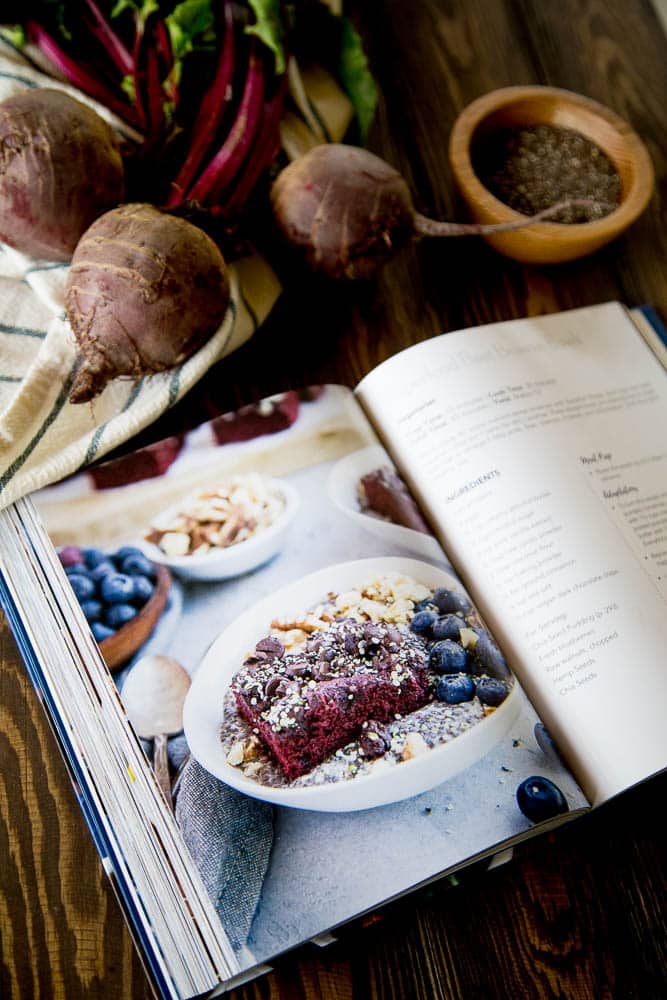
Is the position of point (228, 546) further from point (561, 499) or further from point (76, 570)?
point (561, 499)

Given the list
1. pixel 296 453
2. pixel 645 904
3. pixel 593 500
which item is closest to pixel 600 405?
pixel 593 500

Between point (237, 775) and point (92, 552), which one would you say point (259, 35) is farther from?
point (237, 775)

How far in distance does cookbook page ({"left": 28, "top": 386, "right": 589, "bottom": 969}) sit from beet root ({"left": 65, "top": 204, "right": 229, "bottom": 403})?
8cm

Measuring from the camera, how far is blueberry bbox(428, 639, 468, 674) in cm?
50

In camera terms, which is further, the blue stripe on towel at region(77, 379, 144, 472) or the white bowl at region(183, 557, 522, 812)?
the blue stripe on towel at region(77, 379, 144, 472)

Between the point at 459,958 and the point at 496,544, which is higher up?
the point at 496,544

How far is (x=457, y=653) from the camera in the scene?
19.6 inches

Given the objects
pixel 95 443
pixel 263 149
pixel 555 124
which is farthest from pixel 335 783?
pixel 555 124

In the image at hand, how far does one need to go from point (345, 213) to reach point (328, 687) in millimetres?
366

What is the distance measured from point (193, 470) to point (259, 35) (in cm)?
38

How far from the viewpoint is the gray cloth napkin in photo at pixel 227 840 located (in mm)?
430

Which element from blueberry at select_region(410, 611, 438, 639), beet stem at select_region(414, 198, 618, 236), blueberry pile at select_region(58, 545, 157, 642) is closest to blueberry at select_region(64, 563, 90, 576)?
blueberry pile at select_region(58, 545, 157, 642)

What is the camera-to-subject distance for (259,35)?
24.9 inches

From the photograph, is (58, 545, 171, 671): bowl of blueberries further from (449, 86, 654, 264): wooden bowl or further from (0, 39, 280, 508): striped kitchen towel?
(449, 86, 654, 264): wooden bowl
